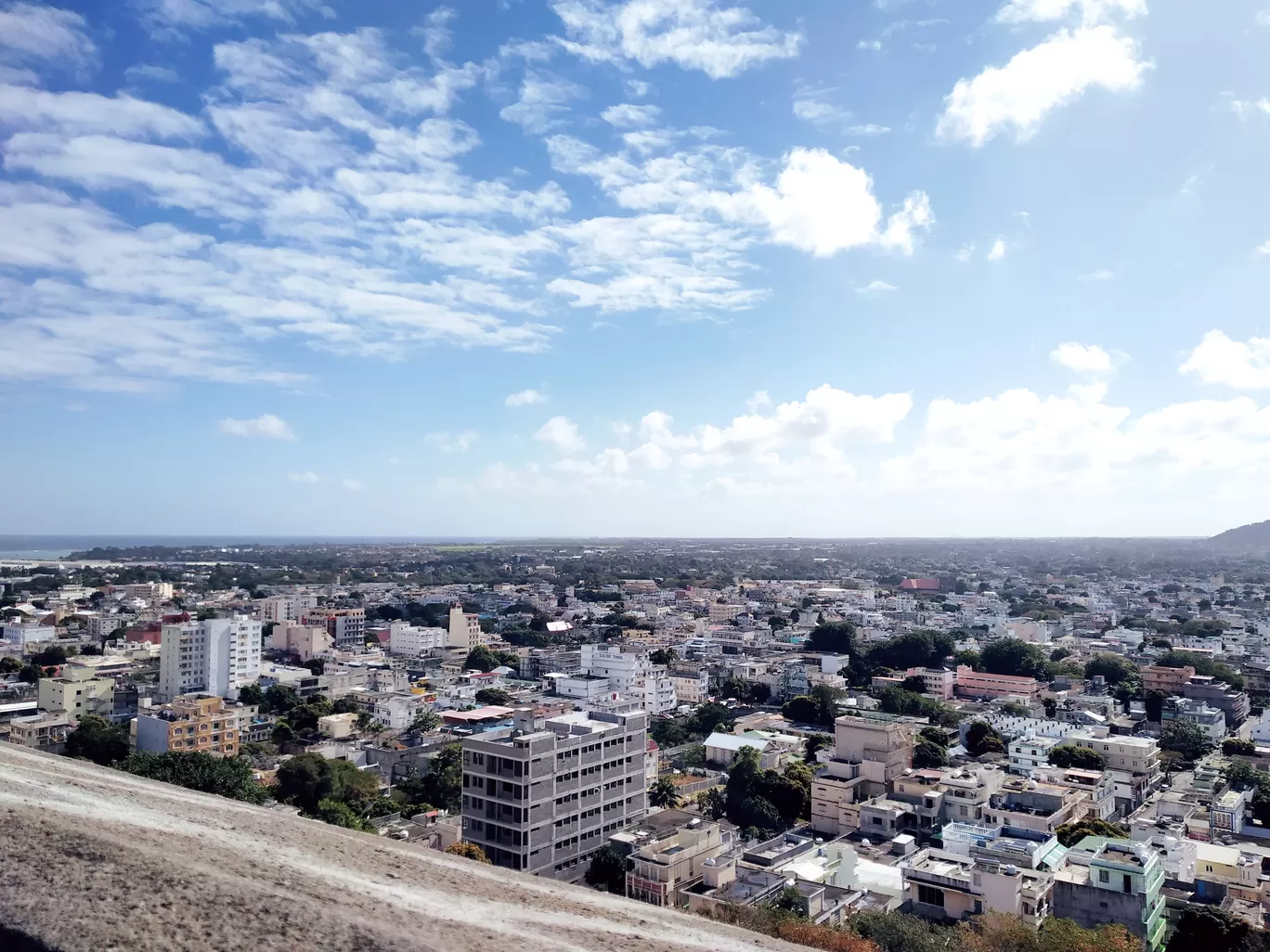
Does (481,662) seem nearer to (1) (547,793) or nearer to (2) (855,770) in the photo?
(2) (855,770)

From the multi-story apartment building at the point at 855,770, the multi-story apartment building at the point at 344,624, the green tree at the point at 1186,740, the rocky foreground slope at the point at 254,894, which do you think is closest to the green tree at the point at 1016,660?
the green tree at the point at 1186,740

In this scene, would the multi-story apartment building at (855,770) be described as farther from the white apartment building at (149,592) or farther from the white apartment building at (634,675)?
the white apartment building at (149,592)

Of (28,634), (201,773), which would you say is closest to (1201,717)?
(201,773)

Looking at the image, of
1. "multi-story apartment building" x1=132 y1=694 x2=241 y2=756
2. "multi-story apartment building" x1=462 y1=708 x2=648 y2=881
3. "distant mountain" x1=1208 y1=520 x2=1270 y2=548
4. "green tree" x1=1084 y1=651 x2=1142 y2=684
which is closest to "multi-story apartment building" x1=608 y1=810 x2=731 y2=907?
"multi-story apartment building" x1=462 y1=708 x2=648 y2=881

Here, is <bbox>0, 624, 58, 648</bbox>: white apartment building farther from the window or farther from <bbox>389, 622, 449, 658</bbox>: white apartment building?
the window

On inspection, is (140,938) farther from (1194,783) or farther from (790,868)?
(1194,783)

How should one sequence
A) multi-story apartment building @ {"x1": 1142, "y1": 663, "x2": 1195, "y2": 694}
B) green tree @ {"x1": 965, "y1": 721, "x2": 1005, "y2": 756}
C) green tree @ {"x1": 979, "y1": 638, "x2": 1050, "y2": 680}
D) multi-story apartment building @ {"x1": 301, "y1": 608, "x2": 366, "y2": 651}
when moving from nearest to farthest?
green tree @ {"x1": 965, "y1": 721, "x2": 1005, "y2": 756}
multi-story apartment building @ {"x1": 1142, "y1": 663, "x2": 1195, "y2": 694}
green tree @ {"x1": 979, "y1": 638, "x2": 1050, "y2": 680}
multi-story apartment building @ {"x1": 301, "y1": 608, "x2": 366, "y2": 651}

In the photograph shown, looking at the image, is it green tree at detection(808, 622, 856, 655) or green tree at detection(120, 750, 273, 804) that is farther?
green tree at detection(808, 622, 856, 655)
